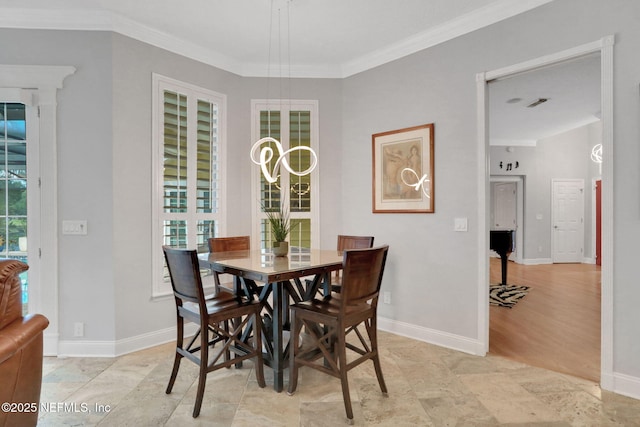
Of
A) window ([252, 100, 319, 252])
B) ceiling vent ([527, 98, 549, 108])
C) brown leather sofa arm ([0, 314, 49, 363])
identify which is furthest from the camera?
ceiling vent ([527, 98, 549, 108])

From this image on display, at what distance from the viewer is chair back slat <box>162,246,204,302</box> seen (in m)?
2.01

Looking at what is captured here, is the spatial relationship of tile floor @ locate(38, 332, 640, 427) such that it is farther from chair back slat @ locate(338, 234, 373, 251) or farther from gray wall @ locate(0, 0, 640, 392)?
chair back slat @ locate(338, 234, 373, 251)

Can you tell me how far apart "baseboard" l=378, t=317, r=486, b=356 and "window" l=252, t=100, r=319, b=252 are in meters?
1.17

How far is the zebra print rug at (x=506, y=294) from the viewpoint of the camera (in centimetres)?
459

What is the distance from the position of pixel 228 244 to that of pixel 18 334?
6.09ft

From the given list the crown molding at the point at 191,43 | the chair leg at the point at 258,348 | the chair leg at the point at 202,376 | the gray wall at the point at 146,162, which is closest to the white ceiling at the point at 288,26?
the crown molding at the point at 191,43

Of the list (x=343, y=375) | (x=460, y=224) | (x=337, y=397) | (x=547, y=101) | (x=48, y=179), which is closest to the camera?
(x=343, y=375)

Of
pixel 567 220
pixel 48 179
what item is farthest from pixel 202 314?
pixel 567 220

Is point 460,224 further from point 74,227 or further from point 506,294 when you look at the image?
point 74,227

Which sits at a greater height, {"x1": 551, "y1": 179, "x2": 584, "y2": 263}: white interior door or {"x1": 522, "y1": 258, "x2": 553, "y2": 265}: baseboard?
{"x1": 551, "y1": 179, "x2": 584, "y2": 263}: white interior door

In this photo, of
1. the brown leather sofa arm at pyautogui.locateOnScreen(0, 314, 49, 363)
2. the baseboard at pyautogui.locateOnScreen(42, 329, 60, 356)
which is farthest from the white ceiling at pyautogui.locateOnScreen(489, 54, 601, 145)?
the baseboard at pyautogui.locateOnScreen(42, 329, 60, 356)

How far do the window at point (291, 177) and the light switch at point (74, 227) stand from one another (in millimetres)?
1613

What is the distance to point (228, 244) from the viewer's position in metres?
3.32

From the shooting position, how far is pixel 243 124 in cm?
390
